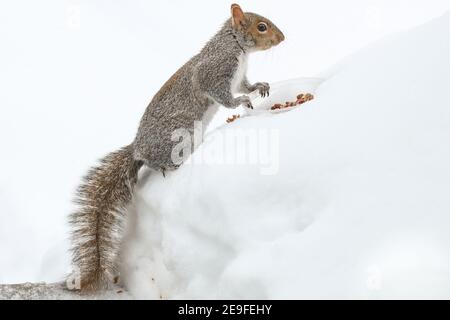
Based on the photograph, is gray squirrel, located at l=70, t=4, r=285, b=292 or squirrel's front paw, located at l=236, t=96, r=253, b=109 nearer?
gray squirrel, located at l=70, t=4, r=285, b=292

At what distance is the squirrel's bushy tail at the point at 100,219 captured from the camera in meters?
2.72

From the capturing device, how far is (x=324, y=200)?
2.23m

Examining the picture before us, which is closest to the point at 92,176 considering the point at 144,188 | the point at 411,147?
the point at 144,188

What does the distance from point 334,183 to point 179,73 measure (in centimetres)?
120

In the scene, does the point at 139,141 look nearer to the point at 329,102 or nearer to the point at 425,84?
the point at 329,102

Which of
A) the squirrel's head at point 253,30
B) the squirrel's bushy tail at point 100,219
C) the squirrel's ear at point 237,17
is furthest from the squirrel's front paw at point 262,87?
the squirrel's bushy tail at point 100,219

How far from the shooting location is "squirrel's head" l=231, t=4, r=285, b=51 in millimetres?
3102

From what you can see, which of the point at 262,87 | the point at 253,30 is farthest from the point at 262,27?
the point at 262,87

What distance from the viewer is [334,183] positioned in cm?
226

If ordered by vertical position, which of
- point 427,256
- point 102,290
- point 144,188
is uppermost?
point 144,188

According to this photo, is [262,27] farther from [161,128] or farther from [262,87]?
[161,128]

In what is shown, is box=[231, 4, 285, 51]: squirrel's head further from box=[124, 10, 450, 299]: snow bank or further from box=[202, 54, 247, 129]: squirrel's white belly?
box=[124, 10, 450, 299]: snow bank

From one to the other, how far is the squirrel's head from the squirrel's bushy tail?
33.1 inches

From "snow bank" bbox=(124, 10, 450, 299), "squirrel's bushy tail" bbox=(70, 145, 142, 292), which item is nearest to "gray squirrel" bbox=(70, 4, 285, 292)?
"squirrel's bushy tail" bbox=(70, 145, 142, 292)
